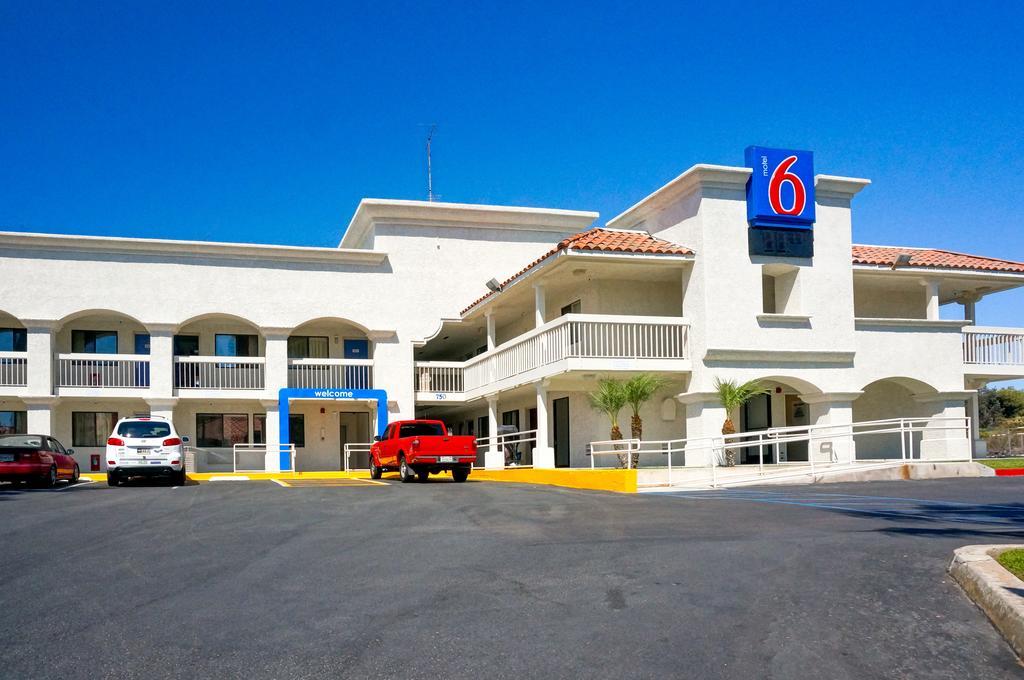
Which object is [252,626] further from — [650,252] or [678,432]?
[678,432]

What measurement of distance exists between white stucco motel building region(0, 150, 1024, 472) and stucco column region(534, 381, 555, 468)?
0.39ft

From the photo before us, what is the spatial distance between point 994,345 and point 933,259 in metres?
3.24

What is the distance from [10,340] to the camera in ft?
114

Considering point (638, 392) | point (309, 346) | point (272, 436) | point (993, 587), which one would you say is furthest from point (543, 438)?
point (993, 587)

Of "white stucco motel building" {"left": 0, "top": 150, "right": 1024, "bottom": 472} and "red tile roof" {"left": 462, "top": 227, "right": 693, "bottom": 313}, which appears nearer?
"red tile roof" {"left": 462, "top": 227, "right": 693, "bottom": 313}

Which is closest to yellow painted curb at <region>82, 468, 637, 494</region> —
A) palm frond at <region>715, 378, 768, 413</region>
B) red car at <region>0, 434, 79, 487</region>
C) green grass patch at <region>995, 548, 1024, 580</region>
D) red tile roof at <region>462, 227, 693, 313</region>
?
palm frond at <region>715, 378, 768, 413</region>

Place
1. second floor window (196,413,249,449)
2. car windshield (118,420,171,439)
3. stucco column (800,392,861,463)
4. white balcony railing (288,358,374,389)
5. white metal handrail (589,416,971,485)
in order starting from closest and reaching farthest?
white metal handrail (589,416,971,485), car windshield (118,420,171,439), stucco column (800,392,861,463), white balcony railing (288,358,374,389), second floor window (196,413,249,449)

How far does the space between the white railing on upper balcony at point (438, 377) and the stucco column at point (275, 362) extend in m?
4.79

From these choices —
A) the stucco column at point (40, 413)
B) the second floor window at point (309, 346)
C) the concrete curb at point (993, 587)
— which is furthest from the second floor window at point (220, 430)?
the concrete curb at point (993, 587)

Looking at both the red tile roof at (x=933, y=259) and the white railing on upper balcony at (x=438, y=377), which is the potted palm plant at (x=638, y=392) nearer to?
the red tile roof at (x=933, y=259)

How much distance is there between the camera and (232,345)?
36844mm

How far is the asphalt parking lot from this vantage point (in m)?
6.26

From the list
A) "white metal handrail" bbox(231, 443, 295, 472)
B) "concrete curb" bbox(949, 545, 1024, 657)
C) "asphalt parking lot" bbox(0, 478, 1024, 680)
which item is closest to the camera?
"asphalt parking lot" bbox(0, 478, 1024, 680)

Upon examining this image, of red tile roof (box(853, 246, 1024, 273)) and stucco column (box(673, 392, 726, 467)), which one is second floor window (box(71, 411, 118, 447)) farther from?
red tile roof (box(853, 246, 1024, 273))
